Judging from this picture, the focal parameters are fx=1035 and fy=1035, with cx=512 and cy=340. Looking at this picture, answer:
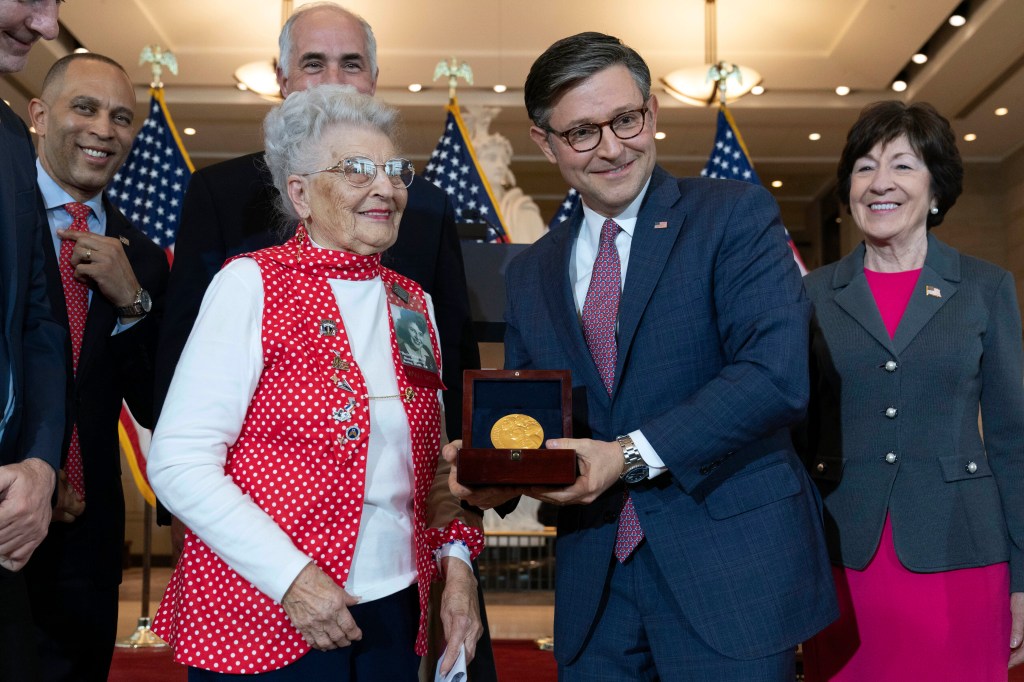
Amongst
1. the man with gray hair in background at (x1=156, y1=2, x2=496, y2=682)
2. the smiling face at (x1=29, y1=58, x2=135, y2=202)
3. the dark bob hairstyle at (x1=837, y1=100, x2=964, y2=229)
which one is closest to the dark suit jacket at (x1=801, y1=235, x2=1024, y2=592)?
the dark bob hairstyle at (x1=837, y1=100, x2=964, y2=229)

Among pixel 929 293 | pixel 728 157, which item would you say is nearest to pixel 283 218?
pixel 929 293

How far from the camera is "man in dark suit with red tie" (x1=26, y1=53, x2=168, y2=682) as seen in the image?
252cm

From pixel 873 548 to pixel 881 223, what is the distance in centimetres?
75

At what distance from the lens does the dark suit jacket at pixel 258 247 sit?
7.83 feet

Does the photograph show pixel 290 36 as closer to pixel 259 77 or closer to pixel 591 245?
pixel 591 245

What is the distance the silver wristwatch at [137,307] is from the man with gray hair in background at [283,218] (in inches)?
11.9

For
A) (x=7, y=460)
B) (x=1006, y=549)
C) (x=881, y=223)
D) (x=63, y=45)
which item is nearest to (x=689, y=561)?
(x=1006, y=549)

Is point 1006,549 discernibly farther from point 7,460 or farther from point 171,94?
point 171,94

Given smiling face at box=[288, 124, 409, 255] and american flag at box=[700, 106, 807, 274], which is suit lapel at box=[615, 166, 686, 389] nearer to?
smiling face at box=[288, 124, 409, 255]

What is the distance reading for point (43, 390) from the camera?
1956 millimetres

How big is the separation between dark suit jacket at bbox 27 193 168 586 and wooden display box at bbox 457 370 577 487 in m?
1.21

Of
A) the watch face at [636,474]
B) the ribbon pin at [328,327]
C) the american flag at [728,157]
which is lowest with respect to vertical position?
the watch face at [636,474]

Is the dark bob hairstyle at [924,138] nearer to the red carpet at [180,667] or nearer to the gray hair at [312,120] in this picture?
the gray hair at [312,120]

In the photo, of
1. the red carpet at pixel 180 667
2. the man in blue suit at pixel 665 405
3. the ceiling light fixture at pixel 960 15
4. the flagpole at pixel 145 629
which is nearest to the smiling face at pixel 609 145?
the man in blue suit at pixel 665 405
